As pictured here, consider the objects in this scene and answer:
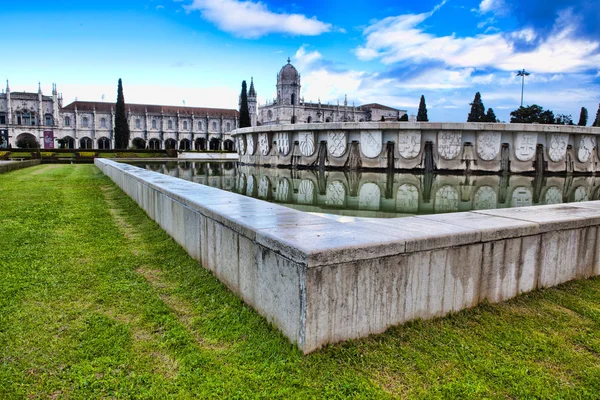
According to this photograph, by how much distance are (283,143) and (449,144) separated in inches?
247

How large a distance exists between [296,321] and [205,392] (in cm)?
60

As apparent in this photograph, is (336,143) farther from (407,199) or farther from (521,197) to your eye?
(521,197)

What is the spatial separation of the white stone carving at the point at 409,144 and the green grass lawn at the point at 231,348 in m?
11.0

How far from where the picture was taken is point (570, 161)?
48.4 feet

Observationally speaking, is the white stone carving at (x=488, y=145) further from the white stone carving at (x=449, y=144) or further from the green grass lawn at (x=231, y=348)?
the green grass lawn at (x=231, y=348)

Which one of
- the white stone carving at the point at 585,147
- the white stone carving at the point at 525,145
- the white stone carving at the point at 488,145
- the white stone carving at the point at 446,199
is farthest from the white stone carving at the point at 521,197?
the white stone carving at the point at 585,147

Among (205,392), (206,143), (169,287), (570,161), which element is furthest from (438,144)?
(206,143)

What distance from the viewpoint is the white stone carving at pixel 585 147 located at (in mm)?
14625

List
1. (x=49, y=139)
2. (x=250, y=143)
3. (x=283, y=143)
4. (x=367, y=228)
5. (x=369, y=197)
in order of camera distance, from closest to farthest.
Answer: (x=367, y=228) < (x=369, y=197) < (x=283, y=143) < (x=250, y=143) < (x=49, y=139)

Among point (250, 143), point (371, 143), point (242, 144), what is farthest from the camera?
point (242, 144)

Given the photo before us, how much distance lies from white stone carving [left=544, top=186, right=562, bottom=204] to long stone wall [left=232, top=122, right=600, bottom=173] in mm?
4557

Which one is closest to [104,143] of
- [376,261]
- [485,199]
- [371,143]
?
[371,143]

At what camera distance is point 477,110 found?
54.8 meters

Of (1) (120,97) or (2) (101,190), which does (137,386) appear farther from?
(1) (120,97)
